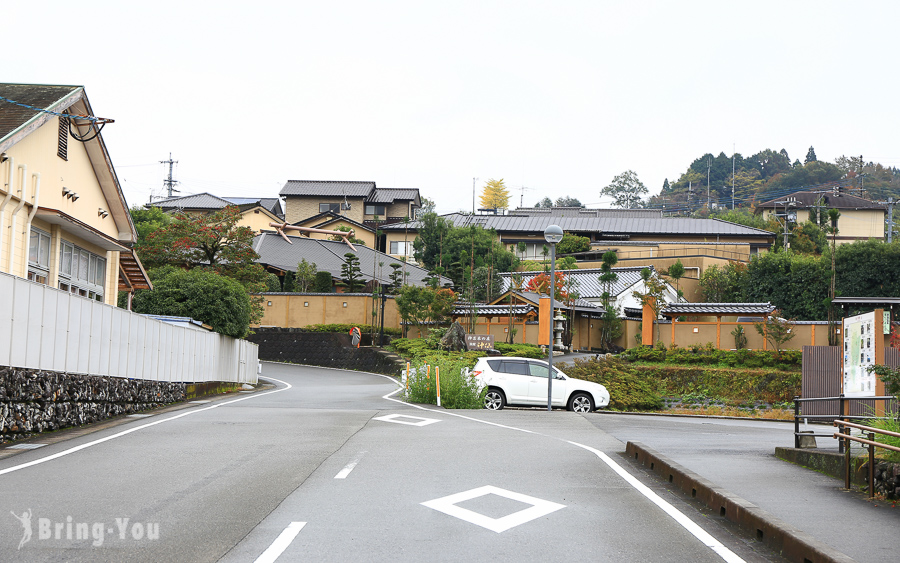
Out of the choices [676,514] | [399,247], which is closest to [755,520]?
[676,514]

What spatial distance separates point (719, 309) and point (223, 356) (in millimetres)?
25236

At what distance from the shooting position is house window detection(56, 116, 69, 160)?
21.8m

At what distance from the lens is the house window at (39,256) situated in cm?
2078

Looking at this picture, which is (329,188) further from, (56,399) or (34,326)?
(34,326)

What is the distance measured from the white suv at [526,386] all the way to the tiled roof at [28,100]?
505 inches

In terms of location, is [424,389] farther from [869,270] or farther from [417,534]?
[869,270]

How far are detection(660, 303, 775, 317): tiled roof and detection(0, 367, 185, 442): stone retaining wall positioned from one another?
98.4 ft

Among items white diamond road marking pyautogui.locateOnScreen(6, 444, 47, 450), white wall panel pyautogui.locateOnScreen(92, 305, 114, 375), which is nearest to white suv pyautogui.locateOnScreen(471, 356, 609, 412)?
white wall panel pyautogui.locateOnScreen(92, 305, 114, 375)

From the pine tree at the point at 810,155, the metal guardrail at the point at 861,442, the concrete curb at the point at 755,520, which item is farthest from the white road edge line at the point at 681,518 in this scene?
the pine tree at the point at 810,155

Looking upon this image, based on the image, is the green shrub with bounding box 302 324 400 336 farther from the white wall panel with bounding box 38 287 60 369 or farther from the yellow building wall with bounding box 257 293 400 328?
the white wall panel with bounding box 38 287 60 369

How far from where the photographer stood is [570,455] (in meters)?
12.6

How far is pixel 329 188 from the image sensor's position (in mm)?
83312

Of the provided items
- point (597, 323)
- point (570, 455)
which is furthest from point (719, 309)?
Answer: point (570, 455)

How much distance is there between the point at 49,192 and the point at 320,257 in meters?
41.0
